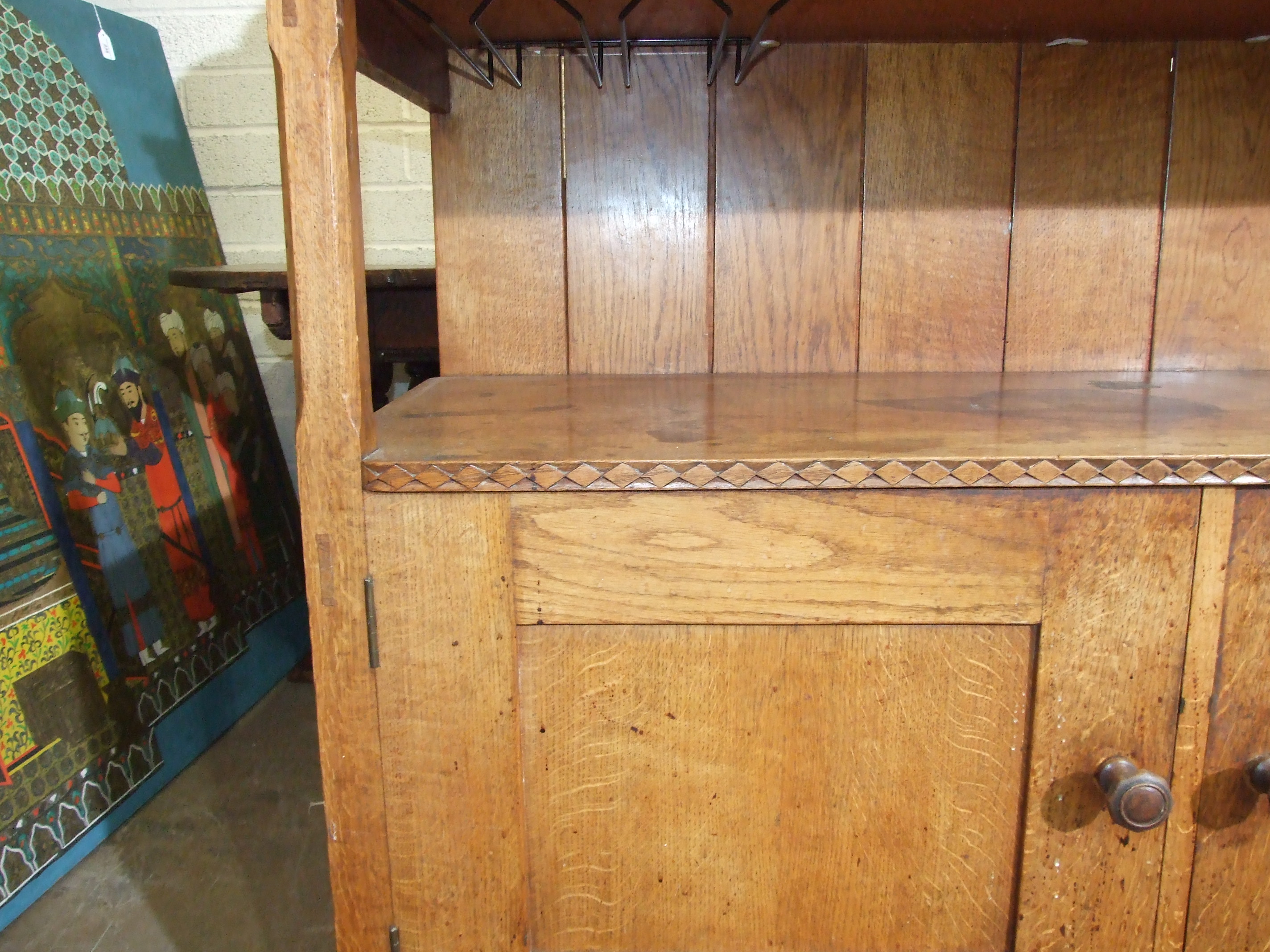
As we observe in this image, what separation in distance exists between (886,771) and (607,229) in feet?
2.28

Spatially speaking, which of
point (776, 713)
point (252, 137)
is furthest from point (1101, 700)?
point (252, 137)

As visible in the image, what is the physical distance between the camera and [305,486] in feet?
2.24

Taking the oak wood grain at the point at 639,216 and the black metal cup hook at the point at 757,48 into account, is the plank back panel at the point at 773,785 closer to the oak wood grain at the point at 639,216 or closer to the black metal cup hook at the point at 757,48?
the oak wood grain at the point at 639,216

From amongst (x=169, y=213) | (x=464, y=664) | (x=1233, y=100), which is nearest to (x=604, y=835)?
(x=464, y=664)

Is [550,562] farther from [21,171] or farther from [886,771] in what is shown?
[21,171]

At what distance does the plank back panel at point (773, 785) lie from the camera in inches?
28.2

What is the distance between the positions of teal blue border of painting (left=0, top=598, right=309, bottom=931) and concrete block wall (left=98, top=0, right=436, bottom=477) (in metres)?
0.45

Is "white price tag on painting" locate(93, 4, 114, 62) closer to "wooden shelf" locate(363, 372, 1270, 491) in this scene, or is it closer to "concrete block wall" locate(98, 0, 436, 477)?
"concrete block wall" locate(98, 0, 436, 477)

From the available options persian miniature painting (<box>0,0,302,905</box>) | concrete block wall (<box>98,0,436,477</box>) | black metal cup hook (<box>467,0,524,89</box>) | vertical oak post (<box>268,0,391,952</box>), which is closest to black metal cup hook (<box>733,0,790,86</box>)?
black metal cup hook (<box>467,0,524,89</box>)

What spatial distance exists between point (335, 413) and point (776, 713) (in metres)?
0.41

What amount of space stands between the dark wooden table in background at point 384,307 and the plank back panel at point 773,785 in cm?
85

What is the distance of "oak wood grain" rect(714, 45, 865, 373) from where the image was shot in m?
1.08

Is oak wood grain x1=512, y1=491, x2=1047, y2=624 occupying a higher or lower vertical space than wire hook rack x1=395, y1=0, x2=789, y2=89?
lower

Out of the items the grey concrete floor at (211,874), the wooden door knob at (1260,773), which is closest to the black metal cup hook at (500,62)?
the wooden door knob at (1260,773)
